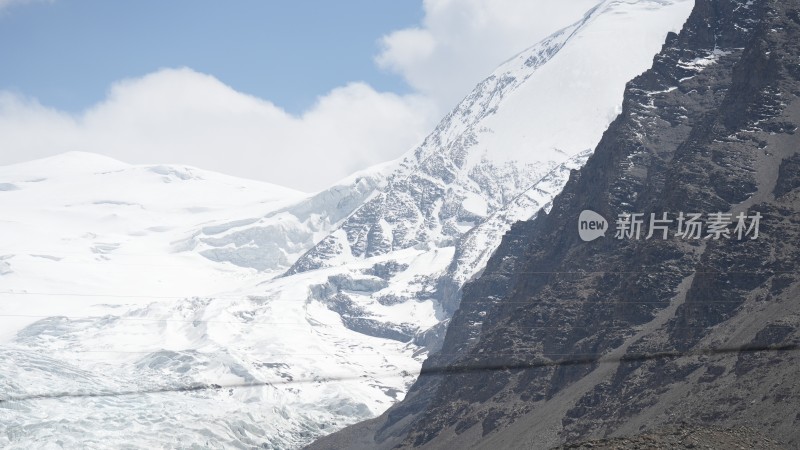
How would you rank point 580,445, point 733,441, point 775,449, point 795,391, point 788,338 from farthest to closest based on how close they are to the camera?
point 788,338
point 795,391
point 775,449
point 733,441
point 580,445

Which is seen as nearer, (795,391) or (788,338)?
(795,391)

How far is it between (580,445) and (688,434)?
8825mm

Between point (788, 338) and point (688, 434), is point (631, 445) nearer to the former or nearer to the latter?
point (688, 434)

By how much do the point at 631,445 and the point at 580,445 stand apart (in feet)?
9.67

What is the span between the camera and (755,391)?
19462cm

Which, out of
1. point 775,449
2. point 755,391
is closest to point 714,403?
point 755,391

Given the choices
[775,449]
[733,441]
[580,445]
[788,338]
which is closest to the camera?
[580,445]

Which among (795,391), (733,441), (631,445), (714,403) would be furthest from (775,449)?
(714,403)

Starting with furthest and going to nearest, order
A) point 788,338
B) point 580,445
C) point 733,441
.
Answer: point 788,338, point 733,441, point 580,445

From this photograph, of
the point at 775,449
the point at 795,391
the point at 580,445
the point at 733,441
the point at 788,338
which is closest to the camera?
the point at 580,445

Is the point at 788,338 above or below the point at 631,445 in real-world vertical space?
above

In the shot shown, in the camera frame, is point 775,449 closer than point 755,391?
Yes

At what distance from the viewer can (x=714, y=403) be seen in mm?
199750

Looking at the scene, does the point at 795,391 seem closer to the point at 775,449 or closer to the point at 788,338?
the point at 788,338
